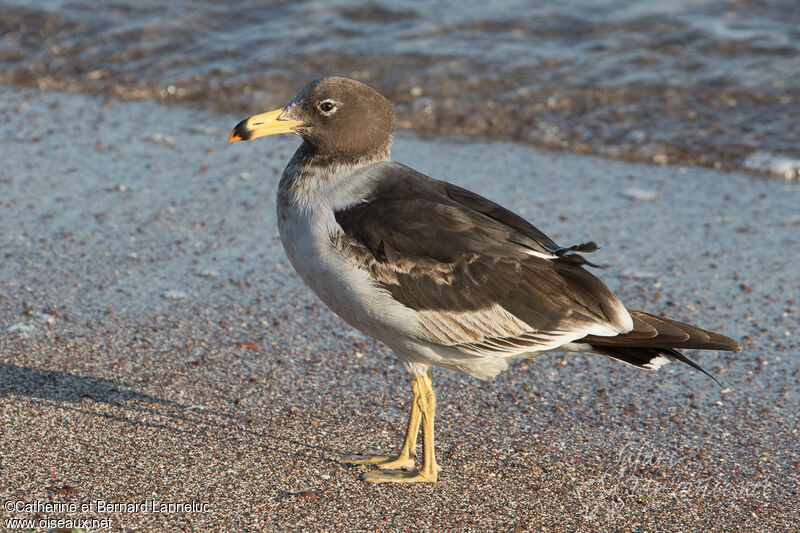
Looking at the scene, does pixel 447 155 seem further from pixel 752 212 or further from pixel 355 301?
pixel 355 301

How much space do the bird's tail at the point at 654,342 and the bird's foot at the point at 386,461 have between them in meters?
0.87

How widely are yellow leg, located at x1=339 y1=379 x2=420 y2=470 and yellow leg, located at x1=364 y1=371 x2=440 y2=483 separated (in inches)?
1.1

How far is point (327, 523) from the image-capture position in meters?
3.42

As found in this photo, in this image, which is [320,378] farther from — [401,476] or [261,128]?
[261,128]

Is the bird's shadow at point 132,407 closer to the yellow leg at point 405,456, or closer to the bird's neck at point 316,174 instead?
the yellow leg at point 405,456

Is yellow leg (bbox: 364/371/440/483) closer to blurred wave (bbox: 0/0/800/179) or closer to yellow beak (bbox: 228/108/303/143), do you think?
yellow beak (bbox: 228/108/303/143)

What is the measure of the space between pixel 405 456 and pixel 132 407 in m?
1.19

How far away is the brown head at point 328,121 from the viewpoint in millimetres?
3912

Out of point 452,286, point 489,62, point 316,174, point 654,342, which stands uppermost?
point 316,174

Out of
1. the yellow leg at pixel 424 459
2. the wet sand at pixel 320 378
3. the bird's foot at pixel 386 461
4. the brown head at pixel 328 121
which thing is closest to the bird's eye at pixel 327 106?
the brown head at pixel 328 121

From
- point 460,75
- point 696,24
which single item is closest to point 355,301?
point 460,75

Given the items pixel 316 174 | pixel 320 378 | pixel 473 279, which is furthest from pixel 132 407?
pixel 473 279

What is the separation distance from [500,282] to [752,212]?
11.1ft

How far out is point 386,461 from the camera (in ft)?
12.7
